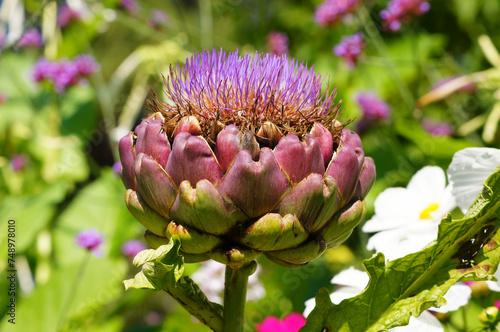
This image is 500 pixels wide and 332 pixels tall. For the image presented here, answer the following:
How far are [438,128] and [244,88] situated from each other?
892 millimetres

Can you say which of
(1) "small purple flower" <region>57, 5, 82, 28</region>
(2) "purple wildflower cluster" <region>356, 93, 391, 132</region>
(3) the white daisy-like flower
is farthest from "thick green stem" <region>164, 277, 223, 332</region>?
(1) "small purple flower" <region>57, 5, 82, 28</region>

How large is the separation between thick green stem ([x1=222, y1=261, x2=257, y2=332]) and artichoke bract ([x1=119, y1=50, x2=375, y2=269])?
3cm

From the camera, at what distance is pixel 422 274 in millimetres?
416

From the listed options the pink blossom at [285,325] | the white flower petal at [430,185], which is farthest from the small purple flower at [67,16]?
the white flower petal at [430,185]

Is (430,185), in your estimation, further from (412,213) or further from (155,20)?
(155,20)

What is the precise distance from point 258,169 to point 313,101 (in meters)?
0.12

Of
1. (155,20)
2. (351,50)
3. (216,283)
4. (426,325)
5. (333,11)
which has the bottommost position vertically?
(426,325)

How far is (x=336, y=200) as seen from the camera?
42cm

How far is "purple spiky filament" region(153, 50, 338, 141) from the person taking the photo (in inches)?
17.7

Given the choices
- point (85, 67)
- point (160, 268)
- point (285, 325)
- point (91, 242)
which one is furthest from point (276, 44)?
point (160, 268)

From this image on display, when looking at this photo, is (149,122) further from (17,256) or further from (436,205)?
(17,256)

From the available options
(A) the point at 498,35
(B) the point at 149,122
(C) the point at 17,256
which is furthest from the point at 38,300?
(A) the point at 498,35

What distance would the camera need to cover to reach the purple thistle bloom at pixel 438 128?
1201 mm

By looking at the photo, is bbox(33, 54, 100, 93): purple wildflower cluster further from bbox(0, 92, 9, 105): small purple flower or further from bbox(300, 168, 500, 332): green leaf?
bbox(300, 168, 500, 332): green leaf
